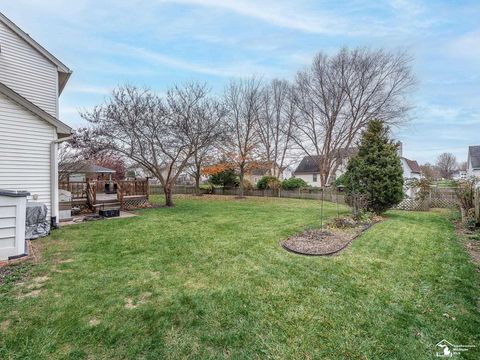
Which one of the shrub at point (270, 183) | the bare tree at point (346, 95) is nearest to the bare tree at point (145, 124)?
the bare tree at point (346, 95)

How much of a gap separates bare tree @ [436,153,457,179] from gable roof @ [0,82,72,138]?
214 ft

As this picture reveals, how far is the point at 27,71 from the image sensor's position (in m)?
9.16

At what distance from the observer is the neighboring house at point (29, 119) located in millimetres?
6945

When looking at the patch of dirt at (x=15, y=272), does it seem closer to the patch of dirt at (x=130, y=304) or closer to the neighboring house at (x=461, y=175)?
the patch of dirt at (x=130, y=304)

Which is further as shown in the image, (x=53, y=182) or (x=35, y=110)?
(x=53, y=182)

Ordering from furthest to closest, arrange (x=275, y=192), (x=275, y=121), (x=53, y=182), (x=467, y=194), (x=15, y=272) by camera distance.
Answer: (x=275, y=121) → (x=275, y=192) → (x=467, y=194) → (x=53, y=182) → (x=15, y=272)

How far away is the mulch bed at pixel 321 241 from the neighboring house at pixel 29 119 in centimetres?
720

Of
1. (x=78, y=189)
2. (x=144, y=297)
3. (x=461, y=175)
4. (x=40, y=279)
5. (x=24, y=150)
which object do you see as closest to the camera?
(x=144, y=297)

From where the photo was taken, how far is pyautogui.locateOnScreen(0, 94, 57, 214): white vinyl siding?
690 centimetres

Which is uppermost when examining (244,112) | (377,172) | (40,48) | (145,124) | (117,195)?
(244,112)

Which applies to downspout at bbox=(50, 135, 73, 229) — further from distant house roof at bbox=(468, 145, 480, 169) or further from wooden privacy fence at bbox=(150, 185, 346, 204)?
distant house roof at bbox=(468, 145, 480, 169)

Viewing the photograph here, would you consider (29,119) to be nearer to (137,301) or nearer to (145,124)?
(145,124)

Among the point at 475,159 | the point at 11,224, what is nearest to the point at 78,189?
the point at 11,224

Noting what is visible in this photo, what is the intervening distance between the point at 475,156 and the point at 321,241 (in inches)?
1094
